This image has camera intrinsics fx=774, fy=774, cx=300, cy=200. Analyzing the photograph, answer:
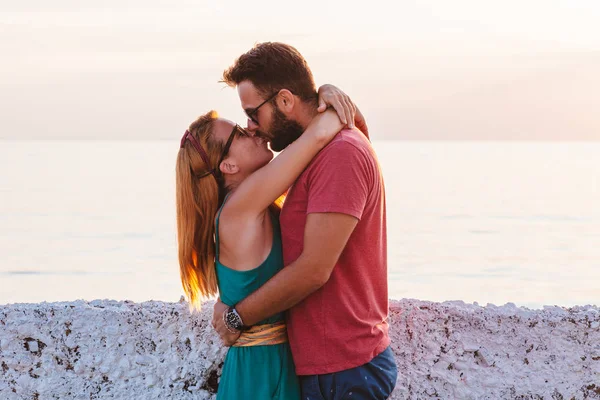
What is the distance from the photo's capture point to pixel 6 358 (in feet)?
10.5

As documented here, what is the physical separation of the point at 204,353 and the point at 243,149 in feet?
2.86

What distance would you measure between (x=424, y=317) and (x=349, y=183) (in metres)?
0.93

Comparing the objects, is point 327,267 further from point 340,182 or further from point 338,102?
point 338,102

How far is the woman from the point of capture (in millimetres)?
2799

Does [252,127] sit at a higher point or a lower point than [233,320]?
higher

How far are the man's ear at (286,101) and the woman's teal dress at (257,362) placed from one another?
464 millimetres

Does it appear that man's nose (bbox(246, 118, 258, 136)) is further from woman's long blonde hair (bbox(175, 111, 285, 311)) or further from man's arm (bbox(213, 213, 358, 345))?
man's arm (bbox(213, 213, 358, 345))

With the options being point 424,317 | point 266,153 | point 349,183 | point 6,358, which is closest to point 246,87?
point 266,153

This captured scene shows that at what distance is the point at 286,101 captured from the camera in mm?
2926

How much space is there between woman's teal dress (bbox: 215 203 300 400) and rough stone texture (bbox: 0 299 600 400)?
1.17 feet

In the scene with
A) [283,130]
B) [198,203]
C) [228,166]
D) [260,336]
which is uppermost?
[283,130]

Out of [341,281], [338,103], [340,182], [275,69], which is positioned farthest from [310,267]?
[275,69]

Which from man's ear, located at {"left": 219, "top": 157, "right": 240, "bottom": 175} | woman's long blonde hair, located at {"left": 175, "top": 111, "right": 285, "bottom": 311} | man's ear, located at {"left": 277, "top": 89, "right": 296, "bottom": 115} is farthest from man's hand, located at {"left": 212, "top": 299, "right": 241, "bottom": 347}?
man's ear, located at {"left": 277, "top": 89, "right": 296, "bottom": 115}

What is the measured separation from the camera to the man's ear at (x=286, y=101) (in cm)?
291
